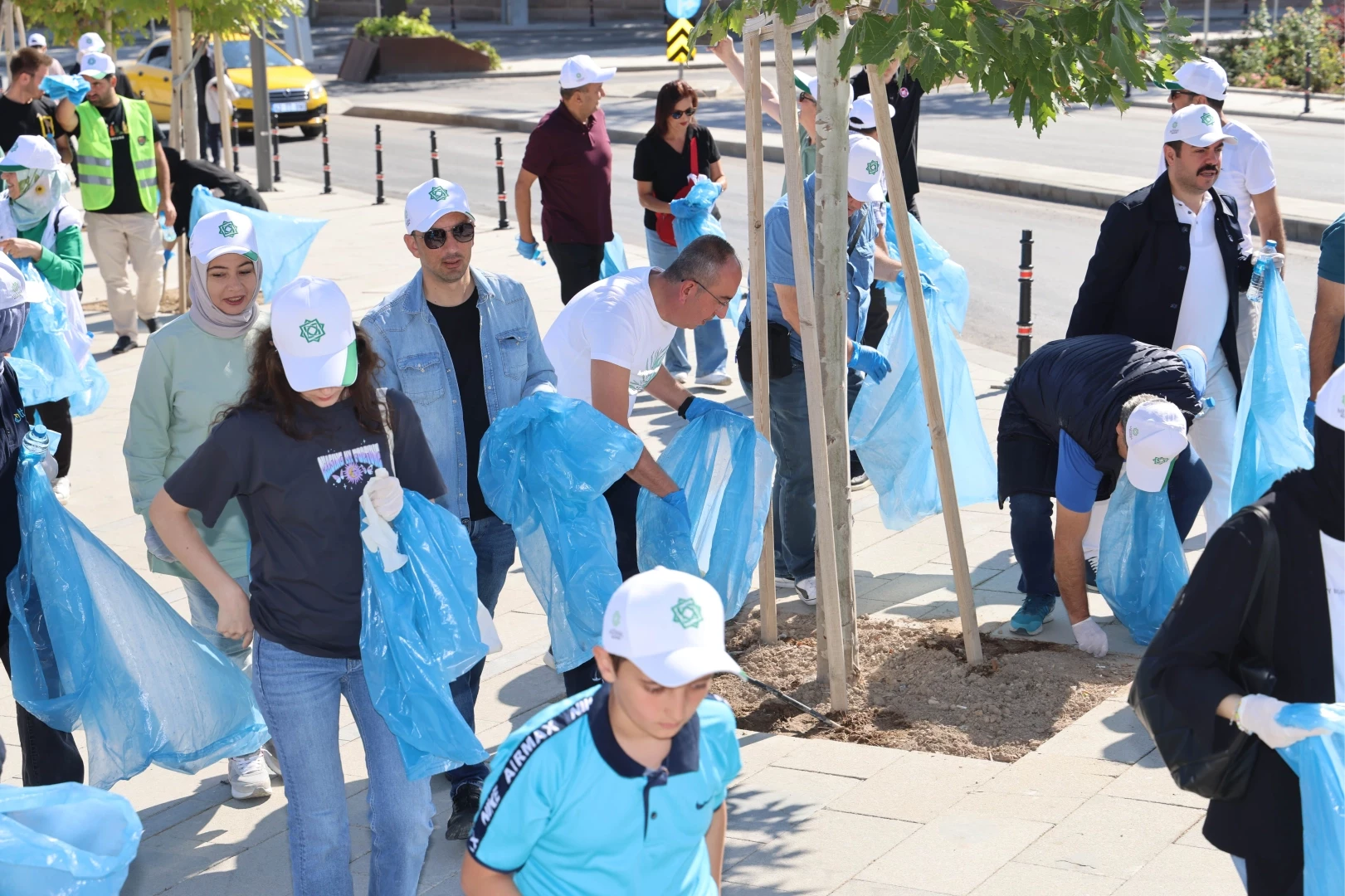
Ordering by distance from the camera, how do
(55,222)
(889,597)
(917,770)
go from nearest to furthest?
1. (917,770)
2. (889,597)
3. (55,222)

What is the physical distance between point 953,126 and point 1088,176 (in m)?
6.29

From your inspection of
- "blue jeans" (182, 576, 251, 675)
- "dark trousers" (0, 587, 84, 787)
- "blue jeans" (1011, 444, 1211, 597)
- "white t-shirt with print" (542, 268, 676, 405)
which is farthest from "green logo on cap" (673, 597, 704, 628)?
"blue jeans" (1011, 444, 1211, 597)

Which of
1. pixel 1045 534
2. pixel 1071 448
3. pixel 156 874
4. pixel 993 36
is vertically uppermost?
pixel 993 36

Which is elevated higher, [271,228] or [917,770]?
[271,228]

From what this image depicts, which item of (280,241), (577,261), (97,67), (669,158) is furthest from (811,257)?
(97,67)

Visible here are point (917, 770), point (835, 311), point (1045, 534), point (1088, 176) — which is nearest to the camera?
point (917, 770)

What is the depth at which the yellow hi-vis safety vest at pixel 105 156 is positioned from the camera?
446 inches

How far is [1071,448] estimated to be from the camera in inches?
235

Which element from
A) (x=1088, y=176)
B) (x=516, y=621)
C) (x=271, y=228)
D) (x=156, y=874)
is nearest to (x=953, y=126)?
(x=1088, y=176)

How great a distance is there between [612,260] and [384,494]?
6.44 meters

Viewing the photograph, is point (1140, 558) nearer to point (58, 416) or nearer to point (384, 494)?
point (384, 494)

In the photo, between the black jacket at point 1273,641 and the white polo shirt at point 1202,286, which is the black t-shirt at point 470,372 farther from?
the white polo shirt at point 1202,286

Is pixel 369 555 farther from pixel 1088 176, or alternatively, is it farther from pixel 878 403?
pixel 1088 176

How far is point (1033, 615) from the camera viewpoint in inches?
255
